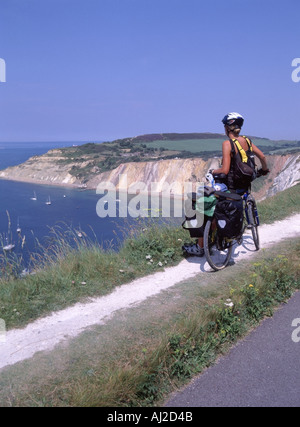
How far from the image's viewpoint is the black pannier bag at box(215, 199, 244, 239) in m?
5.54

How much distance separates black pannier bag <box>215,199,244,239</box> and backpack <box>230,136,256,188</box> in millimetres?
392

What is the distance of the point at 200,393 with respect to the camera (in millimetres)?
3053

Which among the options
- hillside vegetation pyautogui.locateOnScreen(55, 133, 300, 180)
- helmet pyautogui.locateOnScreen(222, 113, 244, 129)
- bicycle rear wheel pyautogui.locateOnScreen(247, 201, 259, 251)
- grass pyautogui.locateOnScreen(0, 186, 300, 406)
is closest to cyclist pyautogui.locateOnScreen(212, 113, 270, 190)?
helmet pyautogui.locateOnScreen(222, 113, 244, 129)

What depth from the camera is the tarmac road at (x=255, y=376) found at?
115 inches

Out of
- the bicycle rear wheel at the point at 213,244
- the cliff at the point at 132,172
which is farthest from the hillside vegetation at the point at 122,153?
the bicycle rear wheel at the point at 213,244

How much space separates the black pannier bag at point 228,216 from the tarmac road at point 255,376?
181 centimetres

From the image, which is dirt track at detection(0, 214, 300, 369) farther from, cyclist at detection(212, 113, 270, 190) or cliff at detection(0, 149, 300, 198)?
cliff at detection(0, 149, 300, 198)

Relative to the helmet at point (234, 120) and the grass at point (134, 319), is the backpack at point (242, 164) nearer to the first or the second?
the helmet at point (234, 120)

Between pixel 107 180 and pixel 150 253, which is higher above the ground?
pixel 150 253

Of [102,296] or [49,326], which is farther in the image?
[102,296]

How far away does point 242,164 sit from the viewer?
18.7 feet
